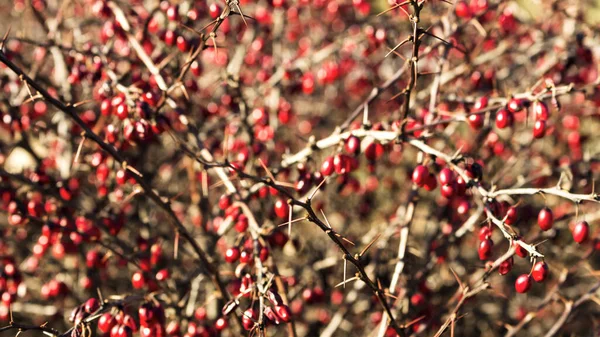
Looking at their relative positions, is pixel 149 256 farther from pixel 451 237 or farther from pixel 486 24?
pixel 486 24

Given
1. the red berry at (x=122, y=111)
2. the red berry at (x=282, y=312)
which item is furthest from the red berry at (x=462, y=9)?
the red berry at (x=282, y=312)

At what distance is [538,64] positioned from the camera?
3.67m

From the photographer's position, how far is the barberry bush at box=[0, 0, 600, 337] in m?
2.11

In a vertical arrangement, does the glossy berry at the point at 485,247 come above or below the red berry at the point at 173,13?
below


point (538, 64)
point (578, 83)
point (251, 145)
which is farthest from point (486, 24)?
point (251, 145)

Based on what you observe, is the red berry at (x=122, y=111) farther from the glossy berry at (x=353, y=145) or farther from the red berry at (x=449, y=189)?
the red berry at (x=449, y=189)

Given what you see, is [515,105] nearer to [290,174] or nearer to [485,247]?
[485,247]

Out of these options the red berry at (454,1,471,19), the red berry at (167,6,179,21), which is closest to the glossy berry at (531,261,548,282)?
the red berry at (454,1,471,19)

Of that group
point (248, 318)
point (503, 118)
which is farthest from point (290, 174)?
point (248, 318)

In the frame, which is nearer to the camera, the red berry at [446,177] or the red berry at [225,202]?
the red berry at [446,177]

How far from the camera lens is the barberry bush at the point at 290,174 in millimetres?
2111

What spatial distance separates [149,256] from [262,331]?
128cm

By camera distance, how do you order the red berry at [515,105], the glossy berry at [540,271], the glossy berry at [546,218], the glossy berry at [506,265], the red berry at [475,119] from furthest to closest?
the red berry at [475,119] < the red berry at [515,105] < the glossy berry at [546,218] < the glossy berry at [506,265] < the glossy berry at [540,271]

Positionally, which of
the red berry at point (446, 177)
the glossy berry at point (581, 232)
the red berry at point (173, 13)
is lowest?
the glossy berry at point (581, 232)
